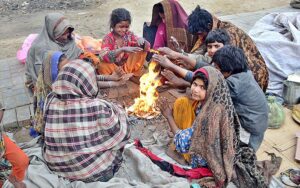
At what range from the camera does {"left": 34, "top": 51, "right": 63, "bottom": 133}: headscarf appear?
3738mm

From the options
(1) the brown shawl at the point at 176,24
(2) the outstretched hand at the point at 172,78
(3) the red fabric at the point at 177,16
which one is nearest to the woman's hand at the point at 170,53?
(2) the outstretched hand at the point at 172,78

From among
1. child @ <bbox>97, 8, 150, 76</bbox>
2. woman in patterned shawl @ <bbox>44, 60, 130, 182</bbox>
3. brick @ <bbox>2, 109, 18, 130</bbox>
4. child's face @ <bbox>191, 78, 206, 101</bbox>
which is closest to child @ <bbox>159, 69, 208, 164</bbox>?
child's face @ <bbox>191, 78, 206, 101</bbox>

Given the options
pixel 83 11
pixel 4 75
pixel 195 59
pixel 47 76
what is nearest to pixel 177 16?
pixel 195 59

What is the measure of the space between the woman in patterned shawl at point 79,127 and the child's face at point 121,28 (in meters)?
2.28

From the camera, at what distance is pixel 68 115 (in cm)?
289

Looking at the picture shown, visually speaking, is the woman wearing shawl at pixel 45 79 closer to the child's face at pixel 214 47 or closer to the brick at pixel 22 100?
the brick at pixel 22 100

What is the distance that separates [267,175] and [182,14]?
313 centimetres

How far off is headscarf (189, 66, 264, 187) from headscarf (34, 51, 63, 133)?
1656 mm

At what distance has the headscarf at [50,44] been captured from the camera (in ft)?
16.8

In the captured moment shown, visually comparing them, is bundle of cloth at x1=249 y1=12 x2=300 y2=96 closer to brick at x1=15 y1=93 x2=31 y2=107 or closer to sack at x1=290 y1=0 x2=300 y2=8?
sack at x1=290 y1=0 x2=300 y2=8

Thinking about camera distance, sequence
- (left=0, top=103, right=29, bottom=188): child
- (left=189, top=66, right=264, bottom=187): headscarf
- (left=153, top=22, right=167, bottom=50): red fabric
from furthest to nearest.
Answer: (left=153, top=22, right=167, bottom=50): red fabric → (left=189, top=66, right=264, bottom=187): headscarf → (left=0, top=103, right=29, bottom=188): child

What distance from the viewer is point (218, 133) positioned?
313cm

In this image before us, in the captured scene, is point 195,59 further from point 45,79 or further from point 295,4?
point 295,4

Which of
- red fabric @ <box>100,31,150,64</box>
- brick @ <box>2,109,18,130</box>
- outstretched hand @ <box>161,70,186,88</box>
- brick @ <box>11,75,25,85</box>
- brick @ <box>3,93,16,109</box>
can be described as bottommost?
brick @ <box>2,109,18,130</box>
